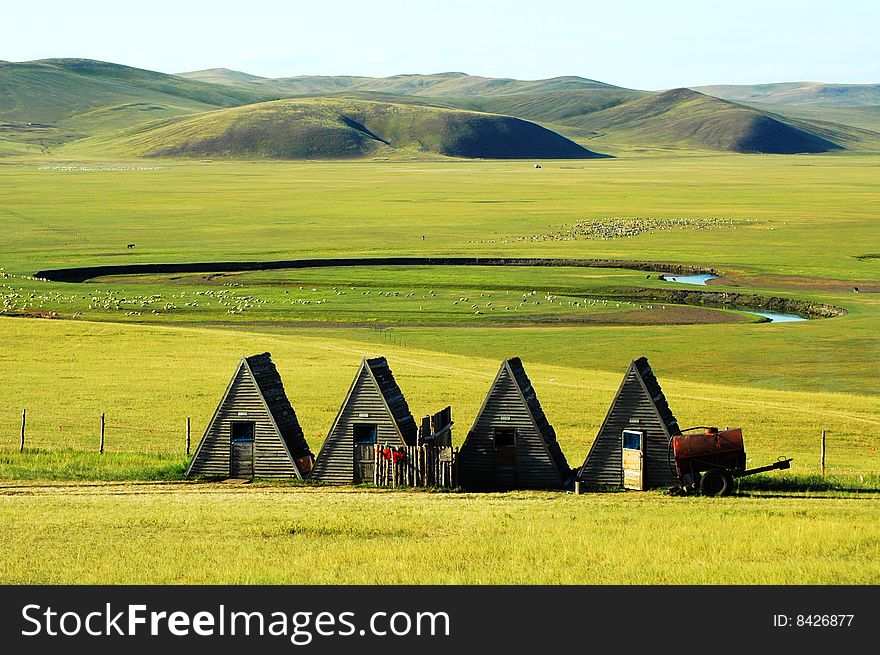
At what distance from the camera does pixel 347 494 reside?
3033 centimetres

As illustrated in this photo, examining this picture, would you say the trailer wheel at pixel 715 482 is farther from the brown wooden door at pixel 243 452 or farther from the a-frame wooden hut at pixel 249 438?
the brown wooden door at pixel 243 452

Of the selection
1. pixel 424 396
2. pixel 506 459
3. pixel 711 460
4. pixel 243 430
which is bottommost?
pixel 424 396

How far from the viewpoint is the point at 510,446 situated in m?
32.4

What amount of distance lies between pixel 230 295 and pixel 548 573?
75045 millimetres

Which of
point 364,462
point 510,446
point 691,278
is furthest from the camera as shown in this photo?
point 691,278

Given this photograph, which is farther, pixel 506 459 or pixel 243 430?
pixel 243 430

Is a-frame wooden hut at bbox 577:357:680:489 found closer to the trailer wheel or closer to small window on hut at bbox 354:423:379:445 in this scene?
the trailer wheel

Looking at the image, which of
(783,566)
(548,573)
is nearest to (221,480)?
(548,573)

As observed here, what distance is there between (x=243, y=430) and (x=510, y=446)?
23.7 ft

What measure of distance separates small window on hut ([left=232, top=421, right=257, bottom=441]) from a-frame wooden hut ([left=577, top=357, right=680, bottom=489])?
8.85 meters

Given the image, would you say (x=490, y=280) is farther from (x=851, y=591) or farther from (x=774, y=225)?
(x=851, y=591)

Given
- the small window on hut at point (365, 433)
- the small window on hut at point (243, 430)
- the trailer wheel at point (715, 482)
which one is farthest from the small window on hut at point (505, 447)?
the small window on hut at point (243, 430)

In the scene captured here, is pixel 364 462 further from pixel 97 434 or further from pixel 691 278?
pixel 691 278

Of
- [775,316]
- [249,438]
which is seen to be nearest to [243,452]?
[249,438]
